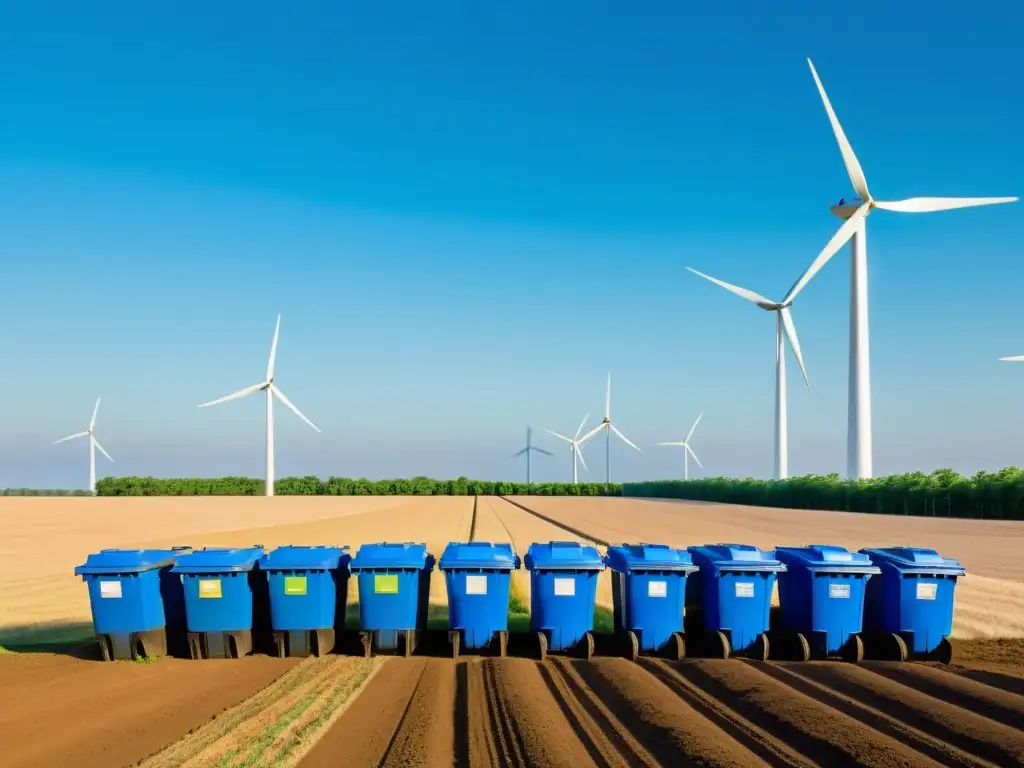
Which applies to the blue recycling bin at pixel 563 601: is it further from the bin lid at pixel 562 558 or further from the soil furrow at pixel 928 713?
the soil furrow at pixel 928 713

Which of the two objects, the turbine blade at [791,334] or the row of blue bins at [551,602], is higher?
the turbine blade at [791,334]

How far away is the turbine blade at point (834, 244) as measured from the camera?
44719 millimetres

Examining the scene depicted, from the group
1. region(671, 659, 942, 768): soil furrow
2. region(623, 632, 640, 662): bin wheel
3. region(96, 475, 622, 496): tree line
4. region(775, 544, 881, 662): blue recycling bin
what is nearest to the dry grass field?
region(671, 659, 942, 768): soil furrow

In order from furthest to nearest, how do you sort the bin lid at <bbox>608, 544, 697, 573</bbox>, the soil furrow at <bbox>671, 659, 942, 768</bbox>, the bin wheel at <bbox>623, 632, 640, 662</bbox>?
the bin lid at <bbox>608, 544, 697, 573</bbox> < the bin wheel at <bbox>623, 632, 640, 662</bbox> < the soil furrow at <bbox>671, 659, 942, 768</bbox>

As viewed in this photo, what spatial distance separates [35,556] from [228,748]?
758 inches

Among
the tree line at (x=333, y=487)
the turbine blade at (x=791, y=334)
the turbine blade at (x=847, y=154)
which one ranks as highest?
the turbine blade at (x=847, y=154)

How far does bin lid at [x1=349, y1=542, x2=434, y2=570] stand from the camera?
1056 cm

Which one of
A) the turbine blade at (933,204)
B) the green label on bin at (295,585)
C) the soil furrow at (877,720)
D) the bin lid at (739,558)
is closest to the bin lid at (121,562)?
the green label on bin at (295,585)

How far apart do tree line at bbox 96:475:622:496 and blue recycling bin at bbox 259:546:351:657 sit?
276 feet

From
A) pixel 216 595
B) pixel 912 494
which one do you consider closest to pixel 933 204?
pixel 912 494

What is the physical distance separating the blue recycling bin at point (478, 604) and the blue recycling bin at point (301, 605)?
1.43 meters

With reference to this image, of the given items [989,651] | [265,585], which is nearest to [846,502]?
[989,651]

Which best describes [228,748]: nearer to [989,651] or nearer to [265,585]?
[265,585]

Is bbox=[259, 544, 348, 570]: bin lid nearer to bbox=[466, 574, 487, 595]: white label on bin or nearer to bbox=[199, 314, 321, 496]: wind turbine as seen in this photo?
bbox=[466, 574, 487, 595]: white label on bin
